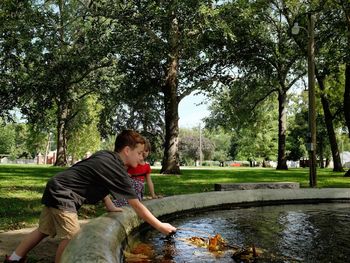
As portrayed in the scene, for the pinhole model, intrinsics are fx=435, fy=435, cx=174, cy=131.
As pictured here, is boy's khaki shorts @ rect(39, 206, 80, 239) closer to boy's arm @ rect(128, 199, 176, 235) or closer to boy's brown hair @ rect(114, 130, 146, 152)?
boy's arm @ rect(128, 199, 176, 235)

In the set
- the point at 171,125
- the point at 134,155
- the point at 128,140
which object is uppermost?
the point at 171,125

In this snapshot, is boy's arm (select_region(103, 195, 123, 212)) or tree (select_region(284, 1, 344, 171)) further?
tree (select_region(284, 1, 344, 171))

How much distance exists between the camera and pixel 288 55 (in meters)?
30.0

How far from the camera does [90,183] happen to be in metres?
3.75

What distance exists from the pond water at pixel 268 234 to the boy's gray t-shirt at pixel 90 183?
1300 mm

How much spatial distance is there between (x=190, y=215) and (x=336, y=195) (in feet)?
13.3

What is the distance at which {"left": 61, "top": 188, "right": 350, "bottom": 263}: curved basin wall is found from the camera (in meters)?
2.98

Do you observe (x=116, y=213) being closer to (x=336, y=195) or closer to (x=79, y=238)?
(x=79, y=238)

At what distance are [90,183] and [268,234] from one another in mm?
3306

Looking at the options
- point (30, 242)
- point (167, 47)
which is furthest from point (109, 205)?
point (167, 47)

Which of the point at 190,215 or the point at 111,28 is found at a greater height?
the point at 111,28

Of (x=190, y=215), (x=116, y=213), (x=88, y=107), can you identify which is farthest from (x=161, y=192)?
(x=88, y=107)

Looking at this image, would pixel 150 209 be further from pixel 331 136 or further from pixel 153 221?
pixel 331 136

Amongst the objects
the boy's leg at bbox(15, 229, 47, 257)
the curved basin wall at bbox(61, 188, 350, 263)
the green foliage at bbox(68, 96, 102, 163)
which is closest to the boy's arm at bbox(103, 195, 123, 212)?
the curved basin wall at bbox(61, 188, 350, 263)
